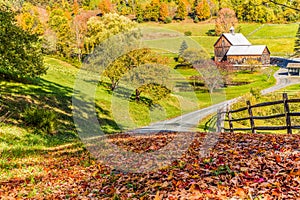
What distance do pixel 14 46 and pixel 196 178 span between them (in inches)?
658

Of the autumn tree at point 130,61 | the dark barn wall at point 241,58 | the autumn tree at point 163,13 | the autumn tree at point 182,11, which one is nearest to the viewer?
the autumn tree at point 130,61

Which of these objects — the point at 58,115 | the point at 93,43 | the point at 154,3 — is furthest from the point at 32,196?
the point at 154,3

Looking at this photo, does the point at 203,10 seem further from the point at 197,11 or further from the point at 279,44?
the point at 279,44

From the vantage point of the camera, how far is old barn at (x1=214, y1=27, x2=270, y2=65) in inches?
3903

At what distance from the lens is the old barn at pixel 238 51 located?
325 feet

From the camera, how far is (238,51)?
103562mm

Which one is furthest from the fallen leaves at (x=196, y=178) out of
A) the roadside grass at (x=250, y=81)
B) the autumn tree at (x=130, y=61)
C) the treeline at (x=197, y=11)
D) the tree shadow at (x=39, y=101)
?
the treeline at (x=197, y=11)

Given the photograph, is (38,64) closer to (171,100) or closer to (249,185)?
(249,185)

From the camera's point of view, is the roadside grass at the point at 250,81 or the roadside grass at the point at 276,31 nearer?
the roadside grass at the point at 250,81

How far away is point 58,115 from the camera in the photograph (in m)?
26.5

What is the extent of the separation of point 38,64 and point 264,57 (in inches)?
3499

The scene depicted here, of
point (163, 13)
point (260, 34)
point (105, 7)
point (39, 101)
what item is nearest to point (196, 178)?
point (39, 101)

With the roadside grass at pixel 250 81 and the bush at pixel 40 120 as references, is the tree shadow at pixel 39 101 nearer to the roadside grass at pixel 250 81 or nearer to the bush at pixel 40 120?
the bush at pixel 40 120

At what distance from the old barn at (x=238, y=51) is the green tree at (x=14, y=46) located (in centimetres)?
8581
